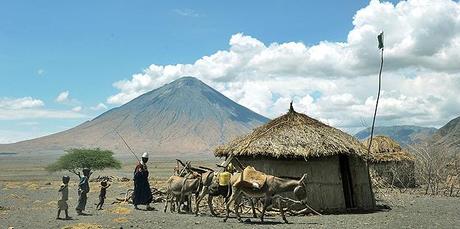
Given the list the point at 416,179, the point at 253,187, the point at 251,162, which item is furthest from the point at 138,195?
the point at 416,179

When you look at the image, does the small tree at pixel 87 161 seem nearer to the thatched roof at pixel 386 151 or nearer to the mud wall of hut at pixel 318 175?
the thatched roof at pixel 386 151

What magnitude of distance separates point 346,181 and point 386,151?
17.1 m

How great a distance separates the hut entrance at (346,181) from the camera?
21031 mm

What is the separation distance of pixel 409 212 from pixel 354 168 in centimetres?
272

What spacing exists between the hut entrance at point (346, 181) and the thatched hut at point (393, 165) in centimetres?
1287

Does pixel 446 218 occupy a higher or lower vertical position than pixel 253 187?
lower

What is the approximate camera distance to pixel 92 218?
18094 millimetres

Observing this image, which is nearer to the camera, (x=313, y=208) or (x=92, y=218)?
(x=92, y=218)

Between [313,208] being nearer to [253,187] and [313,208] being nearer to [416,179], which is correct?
[253,187]

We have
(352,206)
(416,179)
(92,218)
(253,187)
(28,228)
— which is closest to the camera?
(28,228)

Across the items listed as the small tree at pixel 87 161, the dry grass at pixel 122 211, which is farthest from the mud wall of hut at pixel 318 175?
the small tree at pixel 87 161

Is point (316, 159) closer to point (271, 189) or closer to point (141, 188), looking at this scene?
point (271, 189)

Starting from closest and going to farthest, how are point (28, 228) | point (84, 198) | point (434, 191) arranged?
point (28, 228), point (84, 198), point (434, 191)

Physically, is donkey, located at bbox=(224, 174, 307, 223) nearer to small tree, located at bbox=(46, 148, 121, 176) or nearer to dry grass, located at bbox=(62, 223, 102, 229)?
dry grass, located at bbox=(62, 223, 102, 229)
